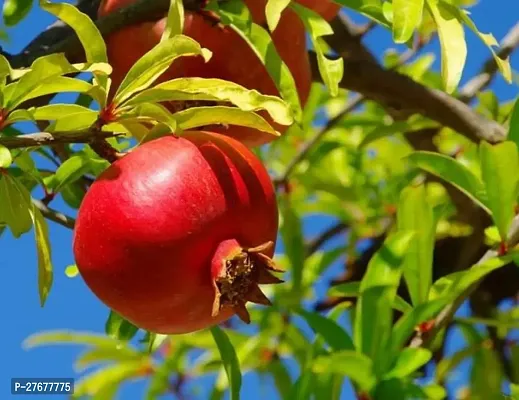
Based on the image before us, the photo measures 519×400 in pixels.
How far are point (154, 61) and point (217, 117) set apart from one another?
2.7 inches

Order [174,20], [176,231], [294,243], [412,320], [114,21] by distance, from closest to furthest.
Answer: [176,231]
[174,20]
[114,21]
[412,320]
[294,243]

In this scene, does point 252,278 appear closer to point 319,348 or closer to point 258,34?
point 258,34

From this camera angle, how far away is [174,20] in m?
0.84

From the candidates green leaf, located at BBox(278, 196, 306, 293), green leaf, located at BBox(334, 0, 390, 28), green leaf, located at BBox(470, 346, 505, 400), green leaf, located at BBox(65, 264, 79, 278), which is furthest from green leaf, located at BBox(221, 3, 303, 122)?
green leaf, located at BBox(470, 346, 505, 400)

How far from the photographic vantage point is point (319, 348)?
1.23 meters

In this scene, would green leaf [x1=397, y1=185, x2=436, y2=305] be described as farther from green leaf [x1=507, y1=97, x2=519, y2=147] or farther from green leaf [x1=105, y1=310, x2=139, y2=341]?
green leaf [x1=105, y1=310, x2=139, y2=341]

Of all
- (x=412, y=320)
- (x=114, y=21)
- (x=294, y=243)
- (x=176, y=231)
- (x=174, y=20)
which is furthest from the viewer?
(x=294, y=243)

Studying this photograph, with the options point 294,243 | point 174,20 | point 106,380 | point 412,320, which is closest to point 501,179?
point 412,320

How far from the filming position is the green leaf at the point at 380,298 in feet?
3.52

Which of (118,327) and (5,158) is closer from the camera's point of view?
(5,158)

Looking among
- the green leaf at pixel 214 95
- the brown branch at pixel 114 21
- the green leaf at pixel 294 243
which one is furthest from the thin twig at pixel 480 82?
the green leaf at pixel 214 95

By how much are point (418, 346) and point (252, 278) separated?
36 cm

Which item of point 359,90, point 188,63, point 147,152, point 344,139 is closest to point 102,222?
point 147,152

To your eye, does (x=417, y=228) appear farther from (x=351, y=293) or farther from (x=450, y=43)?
(x=450, y=43)
